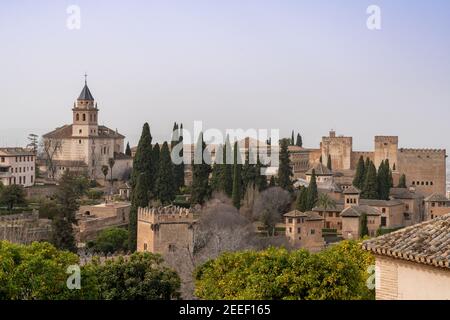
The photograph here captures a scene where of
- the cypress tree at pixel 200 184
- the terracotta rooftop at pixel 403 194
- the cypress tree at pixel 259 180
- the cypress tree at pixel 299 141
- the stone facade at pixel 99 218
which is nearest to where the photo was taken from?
the stone facade at pixel 99 218

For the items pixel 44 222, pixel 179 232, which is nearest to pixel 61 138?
pixel 44 222

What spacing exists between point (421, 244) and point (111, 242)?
21234mm

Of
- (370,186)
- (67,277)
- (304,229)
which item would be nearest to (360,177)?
(370,186)

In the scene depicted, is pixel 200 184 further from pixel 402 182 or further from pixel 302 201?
pixel 402 182

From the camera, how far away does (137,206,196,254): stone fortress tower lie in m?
28.8

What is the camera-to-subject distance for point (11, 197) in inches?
1380

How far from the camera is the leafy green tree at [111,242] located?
30.0 metres

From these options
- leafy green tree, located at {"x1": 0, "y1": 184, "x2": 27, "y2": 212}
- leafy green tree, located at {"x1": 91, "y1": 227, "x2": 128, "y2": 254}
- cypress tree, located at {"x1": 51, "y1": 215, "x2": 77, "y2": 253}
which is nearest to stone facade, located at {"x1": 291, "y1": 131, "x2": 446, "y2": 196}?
leafy green tree, located at {"x1": 0, "y1": 184, "x2": 27, "y2": 212}

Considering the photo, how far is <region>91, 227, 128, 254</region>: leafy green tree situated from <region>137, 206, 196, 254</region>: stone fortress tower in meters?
1.26

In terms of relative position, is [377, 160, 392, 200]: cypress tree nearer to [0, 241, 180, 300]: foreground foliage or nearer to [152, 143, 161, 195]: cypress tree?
[152, 143, 161, 195]: cypress tree

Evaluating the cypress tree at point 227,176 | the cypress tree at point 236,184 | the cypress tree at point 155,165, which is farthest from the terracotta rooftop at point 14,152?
the cypress tree at point 236,184

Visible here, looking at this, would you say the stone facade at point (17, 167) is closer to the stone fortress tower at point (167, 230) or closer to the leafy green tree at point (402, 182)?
the stone fortress tower at point (167, 230)

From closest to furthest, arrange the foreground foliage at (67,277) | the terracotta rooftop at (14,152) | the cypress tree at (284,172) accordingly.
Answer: the foreground foliage at (67,277)
the cypress tree at (284,172)
the terracotta rooftop at (14,152)

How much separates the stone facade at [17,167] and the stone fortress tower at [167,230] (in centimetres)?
1299
